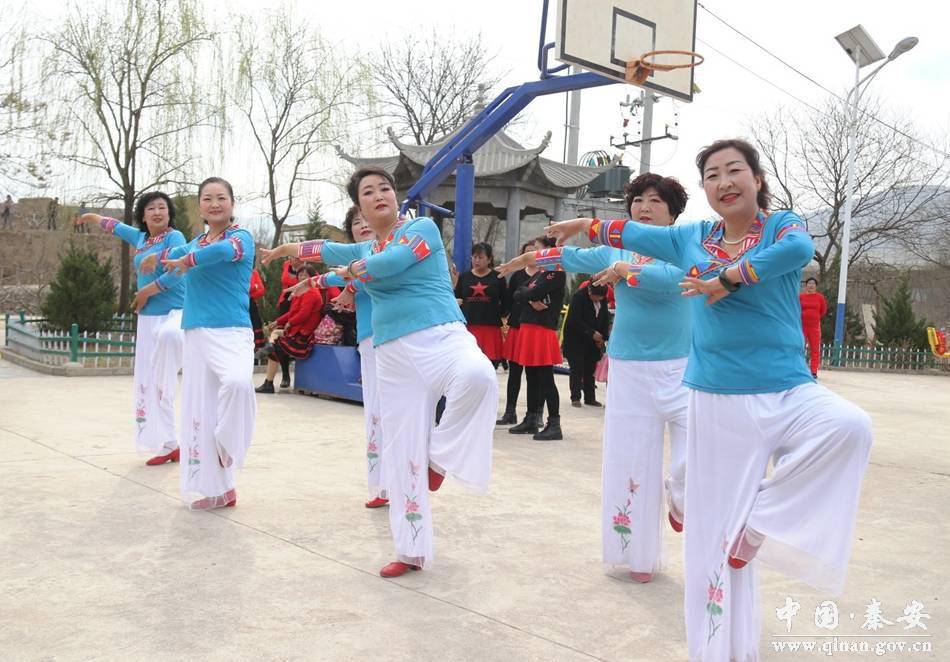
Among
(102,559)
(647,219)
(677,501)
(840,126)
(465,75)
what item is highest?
(465,75)

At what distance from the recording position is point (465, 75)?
2838 cm

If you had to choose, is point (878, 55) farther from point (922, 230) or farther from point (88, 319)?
Result: point (88, 319)

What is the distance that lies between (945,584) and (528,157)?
11397 millimetres

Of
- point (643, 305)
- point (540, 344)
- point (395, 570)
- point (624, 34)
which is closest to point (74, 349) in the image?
point (540, 344)

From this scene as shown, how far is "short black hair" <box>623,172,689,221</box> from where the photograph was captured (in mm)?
3902

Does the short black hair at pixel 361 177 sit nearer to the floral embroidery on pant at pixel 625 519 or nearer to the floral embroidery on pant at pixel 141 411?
the floral embroidery on pant at pixel 625 519

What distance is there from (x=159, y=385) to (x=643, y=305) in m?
3.64

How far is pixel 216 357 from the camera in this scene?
4.72 metres

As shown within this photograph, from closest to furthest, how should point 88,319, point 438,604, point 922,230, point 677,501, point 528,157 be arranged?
point 438,604
point 677,501
point 88,319
point 528,157
point 922,230

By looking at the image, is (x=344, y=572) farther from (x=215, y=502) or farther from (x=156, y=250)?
(x=156, y=250)

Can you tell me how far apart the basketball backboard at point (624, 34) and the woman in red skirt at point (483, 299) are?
192 cm

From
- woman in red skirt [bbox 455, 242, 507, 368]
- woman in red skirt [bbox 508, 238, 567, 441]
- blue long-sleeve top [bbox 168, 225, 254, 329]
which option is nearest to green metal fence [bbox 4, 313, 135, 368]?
woman in red skirt [bbox 455, 242, 507, 368]

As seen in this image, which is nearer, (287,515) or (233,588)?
(233,588)

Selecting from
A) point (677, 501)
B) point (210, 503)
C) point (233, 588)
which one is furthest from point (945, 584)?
point (210, 503)
